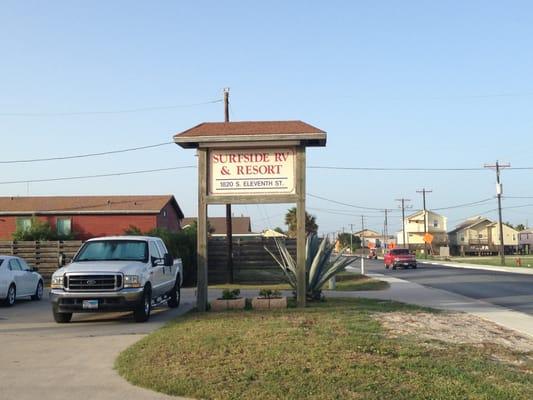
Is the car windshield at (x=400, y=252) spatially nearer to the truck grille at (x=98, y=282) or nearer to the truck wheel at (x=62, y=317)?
the truck wheel at (x=62, y=317)

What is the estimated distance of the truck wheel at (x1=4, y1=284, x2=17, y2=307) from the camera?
677 inches

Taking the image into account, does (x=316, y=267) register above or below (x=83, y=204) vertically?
below

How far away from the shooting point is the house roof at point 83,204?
4016 cm

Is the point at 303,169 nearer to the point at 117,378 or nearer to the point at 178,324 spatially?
the point at 178,324

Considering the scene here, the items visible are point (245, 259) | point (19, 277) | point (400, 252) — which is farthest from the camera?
point (400, 252)

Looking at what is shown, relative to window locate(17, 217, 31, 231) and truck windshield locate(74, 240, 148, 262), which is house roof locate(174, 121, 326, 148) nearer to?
truck windshield locate(74, 240, 148, 262)

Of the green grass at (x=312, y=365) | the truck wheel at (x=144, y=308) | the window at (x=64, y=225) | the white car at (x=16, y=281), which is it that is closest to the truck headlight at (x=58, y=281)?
the truck wheel at (x=144, y=308)

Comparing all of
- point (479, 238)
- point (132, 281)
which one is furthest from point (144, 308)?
point (479, 238)

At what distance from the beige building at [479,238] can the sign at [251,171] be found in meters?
96.1

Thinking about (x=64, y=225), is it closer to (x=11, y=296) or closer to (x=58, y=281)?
(x=11, y=296)

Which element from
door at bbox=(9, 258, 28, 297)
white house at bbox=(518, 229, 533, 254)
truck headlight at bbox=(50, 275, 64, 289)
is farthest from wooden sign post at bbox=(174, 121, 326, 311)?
white house at bbox=(518, 229, 533, 254)

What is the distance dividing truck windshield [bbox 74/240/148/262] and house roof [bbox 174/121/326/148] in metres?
2.61

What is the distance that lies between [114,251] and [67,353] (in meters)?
4.90

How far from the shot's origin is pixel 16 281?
17750mm
